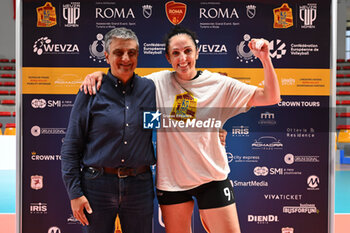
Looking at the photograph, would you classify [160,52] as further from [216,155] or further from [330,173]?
[330,173]

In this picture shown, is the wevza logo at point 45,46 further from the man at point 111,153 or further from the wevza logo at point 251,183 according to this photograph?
the wevza logo at point 251,183

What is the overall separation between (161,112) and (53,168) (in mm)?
1606

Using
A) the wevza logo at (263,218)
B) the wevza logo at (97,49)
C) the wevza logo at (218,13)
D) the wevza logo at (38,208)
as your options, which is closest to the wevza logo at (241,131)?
the wevza logo at (263,218)

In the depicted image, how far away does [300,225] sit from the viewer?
3139 millimetres

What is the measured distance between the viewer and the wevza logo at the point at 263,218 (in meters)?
3.13

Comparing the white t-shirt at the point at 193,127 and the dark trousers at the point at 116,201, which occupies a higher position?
the white t-shirt at the point at 193,127

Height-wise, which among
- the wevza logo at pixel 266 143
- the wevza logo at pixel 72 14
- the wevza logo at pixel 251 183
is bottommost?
the wevza logo at pixel 251 183

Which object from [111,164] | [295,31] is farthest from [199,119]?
[295,31]

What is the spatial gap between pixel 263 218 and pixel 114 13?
252 cm

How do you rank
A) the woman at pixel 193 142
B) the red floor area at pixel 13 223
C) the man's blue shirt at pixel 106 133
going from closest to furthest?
the man's blue shirt at pixel 106 133 < the woman at pixel 193 142 < the red floor area at pixel 13 223

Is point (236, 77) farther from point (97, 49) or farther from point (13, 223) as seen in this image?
point (13, 223)

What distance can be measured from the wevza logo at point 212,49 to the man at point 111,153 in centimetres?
127

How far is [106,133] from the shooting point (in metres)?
1.87

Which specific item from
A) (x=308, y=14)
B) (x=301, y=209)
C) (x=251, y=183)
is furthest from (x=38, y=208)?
(x=308, y=14)
